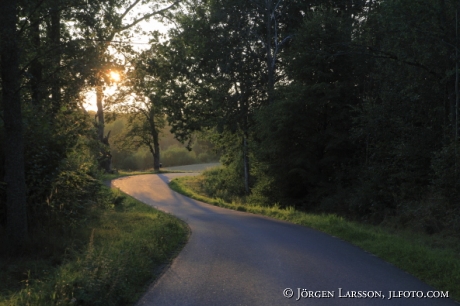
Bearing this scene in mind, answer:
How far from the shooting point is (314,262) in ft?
32.7

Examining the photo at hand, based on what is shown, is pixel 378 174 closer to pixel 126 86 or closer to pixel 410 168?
pixel 410 168

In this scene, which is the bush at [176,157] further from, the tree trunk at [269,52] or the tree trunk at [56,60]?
the tree trunk at [56,60]

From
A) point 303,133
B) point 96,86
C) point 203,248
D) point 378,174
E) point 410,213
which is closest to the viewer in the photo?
point 203,248

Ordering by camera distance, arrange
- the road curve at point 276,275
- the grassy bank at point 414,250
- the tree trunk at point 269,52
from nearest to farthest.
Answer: the road curve at point 276,275
the grassy bank at point 414,250
the tree trunk at point 269,52

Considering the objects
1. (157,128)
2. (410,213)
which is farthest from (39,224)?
(157,128)

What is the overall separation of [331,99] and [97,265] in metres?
19.5

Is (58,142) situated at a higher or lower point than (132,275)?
higher

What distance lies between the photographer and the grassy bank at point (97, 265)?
702cm

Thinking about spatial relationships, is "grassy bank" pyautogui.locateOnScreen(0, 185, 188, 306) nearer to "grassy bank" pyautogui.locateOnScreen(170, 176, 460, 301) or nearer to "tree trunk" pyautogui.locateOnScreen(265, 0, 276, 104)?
"grassy bank" pyautogui.locateOnScreen(170, 176, 460, 301)

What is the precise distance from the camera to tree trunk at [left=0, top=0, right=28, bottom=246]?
35.5ft

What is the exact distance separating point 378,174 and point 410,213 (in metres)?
4.02

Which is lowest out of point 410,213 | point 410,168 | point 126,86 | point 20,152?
point 410,213

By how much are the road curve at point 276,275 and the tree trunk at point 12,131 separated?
3723 millimetres

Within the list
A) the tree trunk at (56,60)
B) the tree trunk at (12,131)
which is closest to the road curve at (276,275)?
the tree trunk at (12,131)
